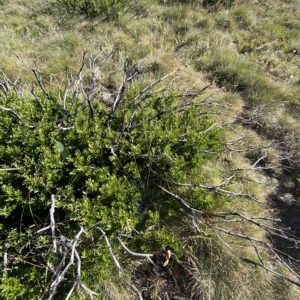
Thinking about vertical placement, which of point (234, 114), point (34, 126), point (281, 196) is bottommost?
point (281, 196)

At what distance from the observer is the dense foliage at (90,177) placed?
2150 millimetres

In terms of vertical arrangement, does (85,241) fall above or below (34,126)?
below

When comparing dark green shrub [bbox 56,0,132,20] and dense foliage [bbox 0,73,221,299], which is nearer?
dense foliage [bbox 0,73,221,299]

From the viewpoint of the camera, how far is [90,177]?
90.5 inches

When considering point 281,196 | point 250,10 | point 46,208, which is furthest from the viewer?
point 250,10

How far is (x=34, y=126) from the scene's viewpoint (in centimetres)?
247

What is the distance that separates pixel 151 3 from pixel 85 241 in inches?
213

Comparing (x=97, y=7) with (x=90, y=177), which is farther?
(x=97, y=7)

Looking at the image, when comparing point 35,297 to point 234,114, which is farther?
point 234,114

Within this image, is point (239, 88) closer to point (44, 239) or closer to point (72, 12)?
point (44, 239)

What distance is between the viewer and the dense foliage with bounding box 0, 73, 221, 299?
2150 millimetres

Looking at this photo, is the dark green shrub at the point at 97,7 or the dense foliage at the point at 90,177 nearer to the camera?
the dense foliage at the point at 90,177

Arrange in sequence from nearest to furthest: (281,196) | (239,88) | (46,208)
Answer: (46,208), (281,196), (239,88)

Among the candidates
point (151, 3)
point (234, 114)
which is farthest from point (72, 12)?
point (234, 114)
